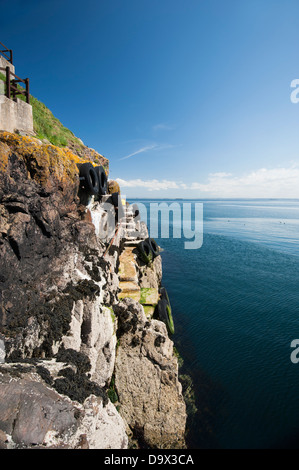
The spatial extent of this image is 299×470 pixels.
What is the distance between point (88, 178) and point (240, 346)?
16558mm

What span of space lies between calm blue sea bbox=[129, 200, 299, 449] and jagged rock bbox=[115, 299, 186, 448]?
2335mm

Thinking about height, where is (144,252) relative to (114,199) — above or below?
below

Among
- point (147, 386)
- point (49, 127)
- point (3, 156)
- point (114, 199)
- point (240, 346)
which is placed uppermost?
point (49, 127)

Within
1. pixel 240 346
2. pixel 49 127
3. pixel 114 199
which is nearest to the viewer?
pixel 114 199

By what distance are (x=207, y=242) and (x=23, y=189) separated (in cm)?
4661

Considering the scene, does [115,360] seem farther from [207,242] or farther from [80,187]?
[207,242]

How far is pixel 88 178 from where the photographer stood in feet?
30.8

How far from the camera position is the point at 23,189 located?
267 inches

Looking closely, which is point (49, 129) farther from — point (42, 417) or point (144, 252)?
point (42, 417)

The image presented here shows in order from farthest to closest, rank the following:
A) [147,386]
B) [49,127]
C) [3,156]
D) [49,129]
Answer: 1. [49,127]
2. [49,129]
3. [147,386]
4. [3,156]

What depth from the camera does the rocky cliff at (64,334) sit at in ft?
12.9

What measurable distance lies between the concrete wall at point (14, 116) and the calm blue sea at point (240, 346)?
1894cm

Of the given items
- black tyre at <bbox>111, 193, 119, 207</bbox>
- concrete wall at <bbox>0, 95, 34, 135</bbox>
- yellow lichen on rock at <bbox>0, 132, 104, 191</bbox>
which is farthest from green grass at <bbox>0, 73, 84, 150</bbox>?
yellow lichen on rock at <bbox>0, 132, 104, 191</bbox>

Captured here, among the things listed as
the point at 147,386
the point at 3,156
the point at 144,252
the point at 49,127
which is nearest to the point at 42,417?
the point at 3,156
